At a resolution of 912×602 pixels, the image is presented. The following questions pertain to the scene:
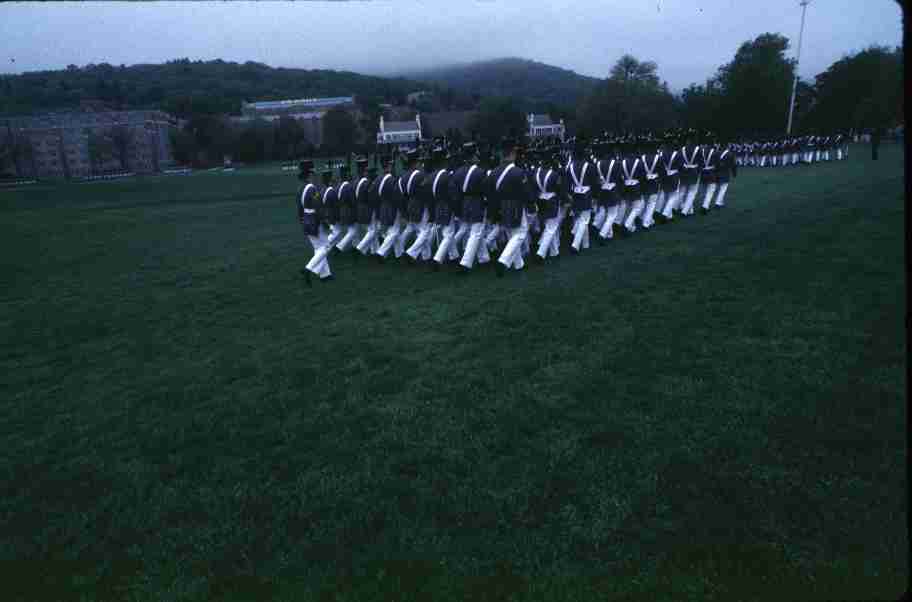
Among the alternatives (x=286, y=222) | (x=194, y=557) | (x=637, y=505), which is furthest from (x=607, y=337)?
(x=286, y=222)

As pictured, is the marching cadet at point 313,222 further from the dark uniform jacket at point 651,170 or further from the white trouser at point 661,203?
the white trouser at point 661,203

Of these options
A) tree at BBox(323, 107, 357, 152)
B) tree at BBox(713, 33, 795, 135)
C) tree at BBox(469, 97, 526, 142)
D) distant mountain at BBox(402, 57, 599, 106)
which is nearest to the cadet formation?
tree at BBox(713, 33, 795, 135)

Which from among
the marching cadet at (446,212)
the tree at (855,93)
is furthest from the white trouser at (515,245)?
the tree at (855,93)

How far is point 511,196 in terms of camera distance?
31.8 ft

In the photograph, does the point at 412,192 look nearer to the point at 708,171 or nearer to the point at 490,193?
the point at 490,193

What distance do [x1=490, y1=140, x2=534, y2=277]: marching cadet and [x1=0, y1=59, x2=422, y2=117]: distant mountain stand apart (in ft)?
394

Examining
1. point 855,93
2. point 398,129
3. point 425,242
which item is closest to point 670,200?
point 425,242

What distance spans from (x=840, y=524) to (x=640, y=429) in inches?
56.0

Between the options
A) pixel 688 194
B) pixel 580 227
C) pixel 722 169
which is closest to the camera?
pixel 580 227

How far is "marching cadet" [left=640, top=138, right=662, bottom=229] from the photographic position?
13195 mm

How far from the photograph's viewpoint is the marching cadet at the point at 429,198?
414 inches

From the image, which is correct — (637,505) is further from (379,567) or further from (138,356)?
(138,356)

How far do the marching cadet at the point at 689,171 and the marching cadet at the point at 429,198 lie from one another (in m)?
7.13

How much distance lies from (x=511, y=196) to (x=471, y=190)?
75cm
